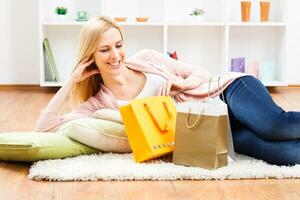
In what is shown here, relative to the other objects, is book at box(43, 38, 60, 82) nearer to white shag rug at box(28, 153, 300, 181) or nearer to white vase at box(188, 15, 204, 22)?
white vase at box(188, 15, 204, 22)

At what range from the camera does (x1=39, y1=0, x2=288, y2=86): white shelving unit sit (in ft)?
16.1

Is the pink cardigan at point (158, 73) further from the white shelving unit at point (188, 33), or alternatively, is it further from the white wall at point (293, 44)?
the white wall at point (293, 44)

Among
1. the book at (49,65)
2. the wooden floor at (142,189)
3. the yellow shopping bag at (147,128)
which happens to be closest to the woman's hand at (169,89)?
the yellow shopping bag at (147,128)

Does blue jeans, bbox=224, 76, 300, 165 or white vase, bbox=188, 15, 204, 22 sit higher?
white vase, bbox=188, 15, 204, 22

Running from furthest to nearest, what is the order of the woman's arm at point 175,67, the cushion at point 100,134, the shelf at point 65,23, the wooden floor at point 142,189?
1. the shelf at point 65,23
2. the woman's arm at point 175,67
3. the cushion at point 100,134
4. the wooden floor at point 142,189

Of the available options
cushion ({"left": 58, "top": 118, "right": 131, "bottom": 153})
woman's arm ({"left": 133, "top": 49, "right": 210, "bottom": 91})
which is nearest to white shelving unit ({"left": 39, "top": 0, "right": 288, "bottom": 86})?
woman's arm ({"left": 133, "top": 49, "right": 210, "bottom": 91})

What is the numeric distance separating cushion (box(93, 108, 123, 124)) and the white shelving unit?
2.17 m

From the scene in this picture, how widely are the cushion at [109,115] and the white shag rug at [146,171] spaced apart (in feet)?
0.80

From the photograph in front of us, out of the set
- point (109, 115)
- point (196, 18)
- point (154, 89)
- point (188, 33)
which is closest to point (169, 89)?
point (154, 89)

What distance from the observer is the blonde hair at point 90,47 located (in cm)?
269

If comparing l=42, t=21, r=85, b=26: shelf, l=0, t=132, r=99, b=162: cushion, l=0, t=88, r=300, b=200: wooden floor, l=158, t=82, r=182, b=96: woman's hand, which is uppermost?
l=42, t=21, r=85, b=26: shelf

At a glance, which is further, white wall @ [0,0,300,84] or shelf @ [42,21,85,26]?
white wall @ [0,0,300,84]

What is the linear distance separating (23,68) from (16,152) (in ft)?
8.30

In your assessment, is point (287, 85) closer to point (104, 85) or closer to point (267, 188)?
point (104, 85)
